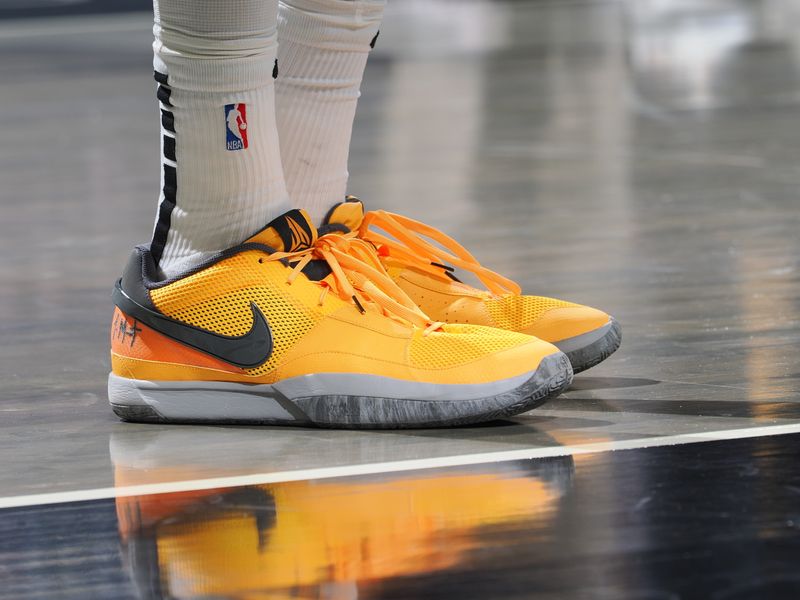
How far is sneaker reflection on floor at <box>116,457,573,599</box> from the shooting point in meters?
1.03

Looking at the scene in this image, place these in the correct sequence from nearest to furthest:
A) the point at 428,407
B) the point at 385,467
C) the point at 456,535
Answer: the point at 456,535 < the point at 385,467 < the point at 428,407

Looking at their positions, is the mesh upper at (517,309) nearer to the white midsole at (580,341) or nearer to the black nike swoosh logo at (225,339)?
the white midsole at (580,341)

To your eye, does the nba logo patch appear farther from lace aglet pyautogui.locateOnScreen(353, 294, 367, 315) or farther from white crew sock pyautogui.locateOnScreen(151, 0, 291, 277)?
lace aglet pyautogui.locateOnScreen(353, 294, 367, 315)

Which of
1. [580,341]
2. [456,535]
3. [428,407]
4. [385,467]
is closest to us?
[456,535]

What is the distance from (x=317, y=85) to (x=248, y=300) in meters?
0.30

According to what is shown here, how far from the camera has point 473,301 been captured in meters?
1.64

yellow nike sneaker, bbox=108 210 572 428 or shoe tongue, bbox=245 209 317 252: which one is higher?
shoe tongue, bbox=245 209 317 252

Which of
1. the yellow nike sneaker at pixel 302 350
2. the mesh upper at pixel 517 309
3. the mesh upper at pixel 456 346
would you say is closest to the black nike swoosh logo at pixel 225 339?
the yellow nike sneaker at pixel 302 350

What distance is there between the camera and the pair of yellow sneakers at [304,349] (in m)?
1.42

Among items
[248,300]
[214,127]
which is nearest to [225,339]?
[248,300]

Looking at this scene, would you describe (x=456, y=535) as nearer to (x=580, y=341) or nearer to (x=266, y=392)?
(x=266, y=392)

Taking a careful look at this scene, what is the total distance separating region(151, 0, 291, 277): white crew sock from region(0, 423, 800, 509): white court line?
1.00 feet

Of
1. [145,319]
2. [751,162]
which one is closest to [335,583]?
[145,319]

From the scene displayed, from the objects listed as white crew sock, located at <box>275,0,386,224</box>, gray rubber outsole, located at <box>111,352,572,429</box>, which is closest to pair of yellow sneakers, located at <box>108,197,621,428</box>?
gray rubber outsole, located at <box>111,352,572,429</box>
